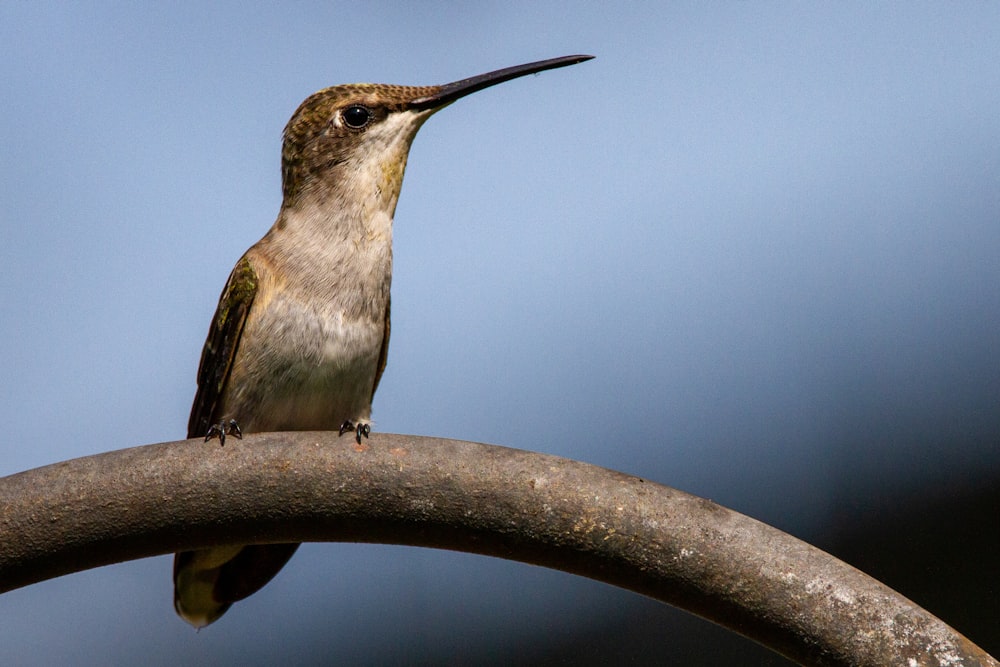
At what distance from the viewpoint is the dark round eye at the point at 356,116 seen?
4.30 m

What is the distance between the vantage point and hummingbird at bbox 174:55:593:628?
390 centimetres

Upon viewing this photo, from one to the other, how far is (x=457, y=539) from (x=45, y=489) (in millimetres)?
903

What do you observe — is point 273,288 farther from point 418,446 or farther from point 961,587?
point 961,587

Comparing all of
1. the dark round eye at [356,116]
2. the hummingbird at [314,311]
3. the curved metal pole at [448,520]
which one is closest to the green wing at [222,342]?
the hummingbird at [314,311]

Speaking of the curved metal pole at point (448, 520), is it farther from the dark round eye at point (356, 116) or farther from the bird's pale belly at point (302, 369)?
the dark round eye at point (356, 116)

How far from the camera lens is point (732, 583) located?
2416mm

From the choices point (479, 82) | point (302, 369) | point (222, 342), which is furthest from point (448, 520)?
point (479, 82)

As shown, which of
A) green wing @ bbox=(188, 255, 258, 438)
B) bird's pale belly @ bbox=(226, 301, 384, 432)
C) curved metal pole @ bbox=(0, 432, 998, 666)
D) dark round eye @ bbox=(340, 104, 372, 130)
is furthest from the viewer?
dark round eye @ bbox=(340, 104, 372, 130)

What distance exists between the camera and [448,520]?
102 inches

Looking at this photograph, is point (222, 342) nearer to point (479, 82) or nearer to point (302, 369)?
point (302, 369)

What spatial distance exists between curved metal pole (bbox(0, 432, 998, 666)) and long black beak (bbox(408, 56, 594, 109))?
5.82 feet

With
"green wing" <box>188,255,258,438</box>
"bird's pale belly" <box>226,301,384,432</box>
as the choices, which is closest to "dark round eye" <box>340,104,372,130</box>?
"green wing" <box>188,255,258,438</box>

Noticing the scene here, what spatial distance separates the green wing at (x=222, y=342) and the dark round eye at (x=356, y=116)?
0.66 m

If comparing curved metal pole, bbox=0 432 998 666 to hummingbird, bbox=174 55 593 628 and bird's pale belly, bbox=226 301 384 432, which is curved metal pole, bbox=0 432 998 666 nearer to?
hummingbird, bbox=174 55 593 628
